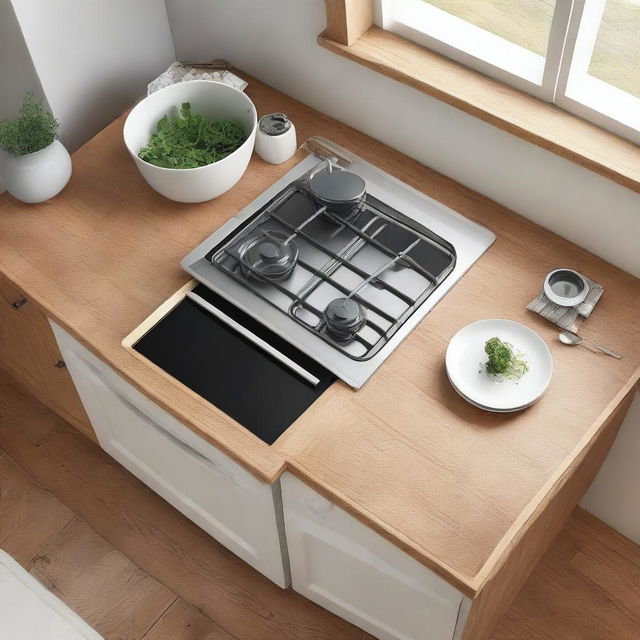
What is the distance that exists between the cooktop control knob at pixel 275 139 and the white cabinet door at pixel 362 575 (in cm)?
72

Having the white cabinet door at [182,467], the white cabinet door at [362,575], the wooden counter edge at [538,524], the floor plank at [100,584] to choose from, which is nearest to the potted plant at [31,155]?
the white cabinet door at [182,467]

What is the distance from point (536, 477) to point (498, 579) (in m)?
0.23

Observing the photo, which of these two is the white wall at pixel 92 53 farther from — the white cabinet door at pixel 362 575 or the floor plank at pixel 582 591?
the floor plank at pixel 582 591

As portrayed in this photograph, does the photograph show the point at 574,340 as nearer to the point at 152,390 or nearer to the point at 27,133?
the point at 152,390

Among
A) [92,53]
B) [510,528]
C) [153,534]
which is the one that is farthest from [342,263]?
[153,534]

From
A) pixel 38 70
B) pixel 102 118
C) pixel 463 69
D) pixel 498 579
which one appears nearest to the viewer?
pixel 498 579

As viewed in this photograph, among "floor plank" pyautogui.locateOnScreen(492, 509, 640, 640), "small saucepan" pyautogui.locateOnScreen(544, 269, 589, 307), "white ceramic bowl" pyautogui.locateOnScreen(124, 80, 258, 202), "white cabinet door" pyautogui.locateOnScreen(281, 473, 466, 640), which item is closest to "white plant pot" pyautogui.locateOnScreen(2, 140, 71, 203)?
"white ceramic bowl" pyautogui.locateOnScreen(124, 80, 258, 202)

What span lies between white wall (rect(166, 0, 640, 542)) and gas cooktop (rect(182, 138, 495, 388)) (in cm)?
11

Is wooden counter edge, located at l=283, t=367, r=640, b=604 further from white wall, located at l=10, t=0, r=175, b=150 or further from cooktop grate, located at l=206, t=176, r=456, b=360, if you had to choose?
white wall, located at l=10, t=0, r=175, b=150

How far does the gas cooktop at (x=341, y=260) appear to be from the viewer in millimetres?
1653

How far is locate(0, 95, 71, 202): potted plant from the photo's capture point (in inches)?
71.6

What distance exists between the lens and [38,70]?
1.88 metres

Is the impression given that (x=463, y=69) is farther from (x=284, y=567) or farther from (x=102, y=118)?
(x=284, y=567)

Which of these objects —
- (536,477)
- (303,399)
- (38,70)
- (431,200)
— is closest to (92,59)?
(38,70)
